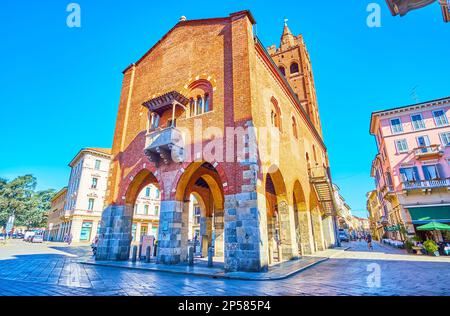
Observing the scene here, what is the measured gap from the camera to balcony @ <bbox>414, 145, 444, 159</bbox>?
24.1 meters

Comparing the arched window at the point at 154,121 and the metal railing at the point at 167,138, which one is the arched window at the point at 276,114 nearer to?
the metal railing at the point at 167,138

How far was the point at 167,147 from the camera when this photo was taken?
1276 cm

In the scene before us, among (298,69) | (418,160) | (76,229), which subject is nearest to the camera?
(418,160)

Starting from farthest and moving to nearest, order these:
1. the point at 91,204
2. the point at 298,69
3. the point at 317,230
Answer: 1. the point at 91,204
2. the point at 298,69
3. the point at 317,230

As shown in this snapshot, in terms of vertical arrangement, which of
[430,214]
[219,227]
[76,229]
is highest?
[430,214]

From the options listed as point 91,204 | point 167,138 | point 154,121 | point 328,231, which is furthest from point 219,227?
point 91,204

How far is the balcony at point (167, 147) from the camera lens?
12.5 metres

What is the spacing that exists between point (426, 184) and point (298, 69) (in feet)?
65.8

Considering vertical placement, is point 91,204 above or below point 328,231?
above

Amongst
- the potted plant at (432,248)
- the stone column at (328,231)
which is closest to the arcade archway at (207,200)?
the stone column at (328,231)

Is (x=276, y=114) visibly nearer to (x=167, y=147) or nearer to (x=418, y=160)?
(x=167, y=147)

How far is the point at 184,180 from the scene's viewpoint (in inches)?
505

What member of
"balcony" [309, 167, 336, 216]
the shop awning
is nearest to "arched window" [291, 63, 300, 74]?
"balcony" [309, 167, 336, 216]
